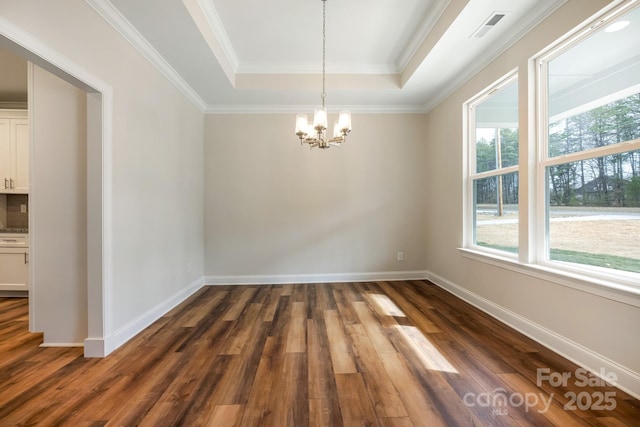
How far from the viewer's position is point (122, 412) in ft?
5.00

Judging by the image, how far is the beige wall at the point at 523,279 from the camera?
Result: 67.7 inches

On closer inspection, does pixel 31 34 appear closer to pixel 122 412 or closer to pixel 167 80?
pixel 167 80

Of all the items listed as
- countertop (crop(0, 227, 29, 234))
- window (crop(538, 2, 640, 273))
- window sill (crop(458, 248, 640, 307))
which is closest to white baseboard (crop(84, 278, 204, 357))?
countertop (crop(0, 227, 29, 234))

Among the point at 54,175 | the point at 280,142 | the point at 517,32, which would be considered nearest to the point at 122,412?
the point at 54,175

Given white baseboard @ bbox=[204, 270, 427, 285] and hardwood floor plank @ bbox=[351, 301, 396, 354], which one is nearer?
hardwood floor plank @ bbox=[351, 301, 396, 354]

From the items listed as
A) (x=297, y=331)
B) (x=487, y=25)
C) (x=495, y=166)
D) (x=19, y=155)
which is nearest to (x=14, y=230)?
(x=19, y=155)

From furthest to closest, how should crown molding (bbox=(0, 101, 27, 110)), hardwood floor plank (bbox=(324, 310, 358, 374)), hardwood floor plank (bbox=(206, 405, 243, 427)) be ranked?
1. crown molding (bbox=(0, 101, 27, 110))
2. hardwood floor plank (bbox=(324, 310, 358, 374))
3. hardwood floor plank (bbox=(206, 405, 243, 427))

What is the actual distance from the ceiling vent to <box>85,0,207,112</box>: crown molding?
10.5 feet

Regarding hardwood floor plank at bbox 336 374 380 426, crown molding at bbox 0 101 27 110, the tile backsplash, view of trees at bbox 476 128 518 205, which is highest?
crown molding at bbox 0 101 27 110

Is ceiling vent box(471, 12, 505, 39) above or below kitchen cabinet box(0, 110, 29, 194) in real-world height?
above

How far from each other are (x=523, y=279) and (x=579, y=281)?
530 millimetres

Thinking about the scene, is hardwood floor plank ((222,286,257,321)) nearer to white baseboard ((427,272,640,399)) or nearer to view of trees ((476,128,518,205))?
white baseboard ((427,272,640,399))

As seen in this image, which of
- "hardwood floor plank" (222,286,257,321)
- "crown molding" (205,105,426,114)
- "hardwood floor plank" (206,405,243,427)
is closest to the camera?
"hardwood floor plank" (206,405,243,427)

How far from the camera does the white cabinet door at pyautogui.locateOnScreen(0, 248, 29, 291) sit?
3.46 meters
